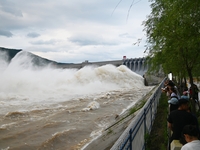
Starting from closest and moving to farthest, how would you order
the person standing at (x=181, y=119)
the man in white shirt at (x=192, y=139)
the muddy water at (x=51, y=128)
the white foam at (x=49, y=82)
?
the man in white shirt at (x=192, y=139) → the person standing at (x=181, y=119) → the muddy water at (x=51, y=128) → the white foam at (x=49, y=82)

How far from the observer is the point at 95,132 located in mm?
9062

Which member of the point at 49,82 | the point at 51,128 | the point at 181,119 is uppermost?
the point at 181,119

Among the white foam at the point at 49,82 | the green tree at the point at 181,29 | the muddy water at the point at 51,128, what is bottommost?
the muddy water at the point at 51,128

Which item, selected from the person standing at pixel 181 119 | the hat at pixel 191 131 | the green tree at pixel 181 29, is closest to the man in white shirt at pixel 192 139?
the hat at pixel 191 131

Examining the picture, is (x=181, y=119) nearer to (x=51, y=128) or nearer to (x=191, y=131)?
(x=191, y=131)

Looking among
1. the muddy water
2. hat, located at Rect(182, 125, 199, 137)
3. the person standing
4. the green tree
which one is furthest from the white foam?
hat, located at Rect(182, 125, 199, 137)

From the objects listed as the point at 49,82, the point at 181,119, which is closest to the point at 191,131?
the point at 181,119

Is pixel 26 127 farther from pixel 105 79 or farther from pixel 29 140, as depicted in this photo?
pixel 105 79

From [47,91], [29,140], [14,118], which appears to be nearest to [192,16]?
[29,140]

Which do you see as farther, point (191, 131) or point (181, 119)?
point (181, 119)

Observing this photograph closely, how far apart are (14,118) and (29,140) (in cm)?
400

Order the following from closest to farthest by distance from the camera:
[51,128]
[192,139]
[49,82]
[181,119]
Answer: [192,139]
[181,119]
[51,128]
[49,82]

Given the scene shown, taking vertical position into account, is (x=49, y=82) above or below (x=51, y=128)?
above

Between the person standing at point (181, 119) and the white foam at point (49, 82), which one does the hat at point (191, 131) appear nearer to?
the person standing at point (181, 119)
